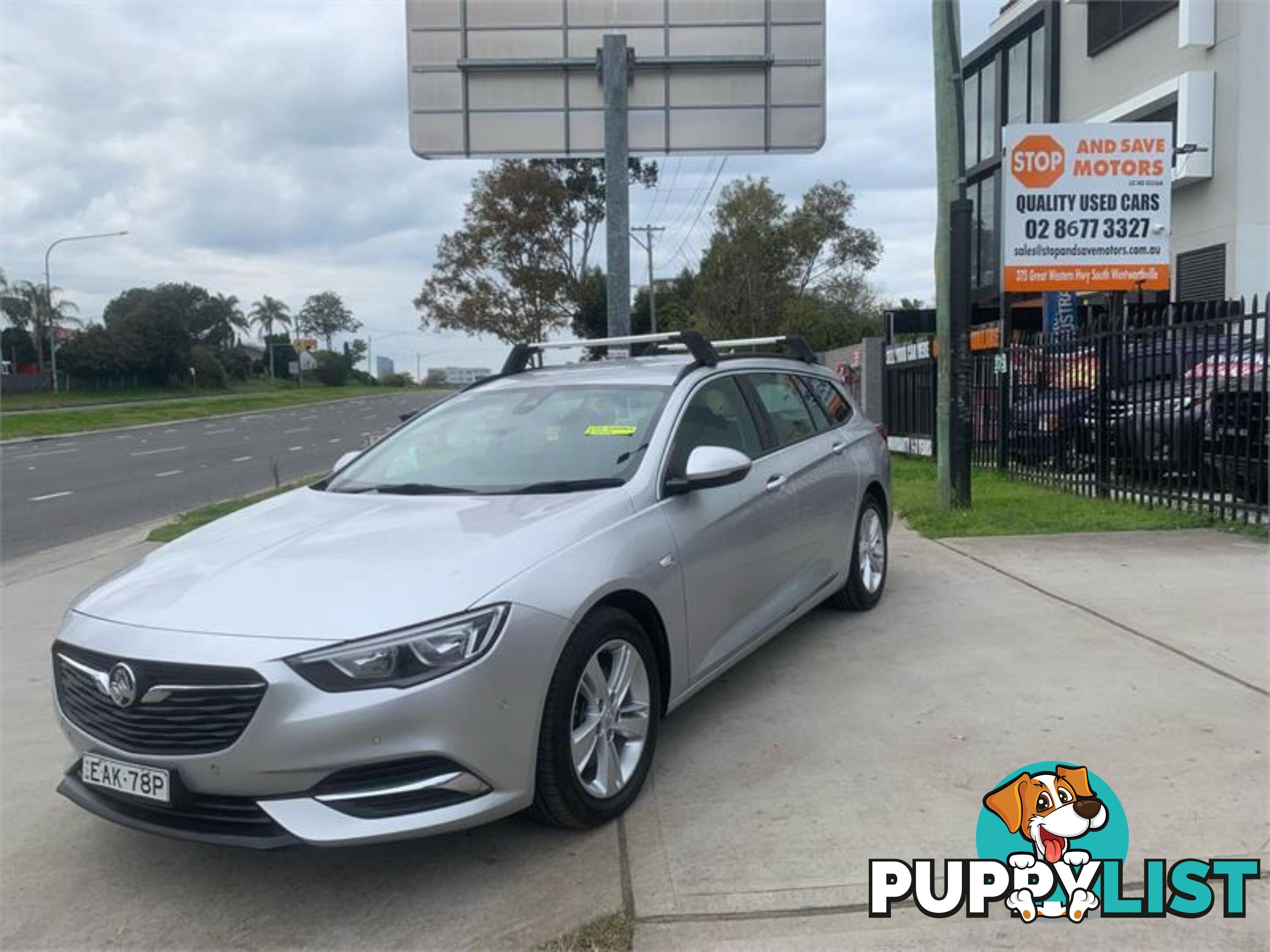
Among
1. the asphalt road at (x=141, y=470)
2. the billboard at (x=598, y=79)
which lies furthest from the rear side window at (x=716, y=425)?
the asphalt road at (x=141, y=470)

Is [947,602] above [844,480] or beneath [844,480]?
beneath

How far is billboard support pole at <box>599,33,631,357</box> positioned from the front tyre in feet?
22.3

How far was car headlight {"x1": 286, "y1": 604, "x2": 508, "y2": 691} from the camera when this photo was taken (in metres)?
2.92

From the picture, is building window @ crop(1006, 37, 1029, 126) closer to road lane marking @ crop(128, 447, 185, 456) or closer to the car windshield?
road lane marking @ crop(128, 447, 185, 456)

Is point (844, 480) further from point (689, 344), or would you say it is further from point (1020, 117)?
point (1020, 117)

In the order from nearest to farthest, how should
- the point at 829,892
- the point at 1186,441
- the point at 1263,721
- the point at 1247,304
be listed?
the point at 829,892, the point at 1263,721, the point at 1186,441, the point at 1247,304

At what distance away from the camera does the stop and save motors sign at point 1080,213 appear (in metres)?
12.4

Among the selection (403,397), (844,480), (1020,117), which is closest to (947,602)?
(844,480)

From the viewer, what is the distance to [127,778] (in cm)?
308

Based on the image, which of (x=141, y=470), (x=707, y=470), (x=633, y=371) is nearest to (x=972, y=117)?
(x=141, y=470)

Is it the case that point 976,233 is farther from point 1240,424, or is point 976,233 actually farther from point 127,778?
point 127,778

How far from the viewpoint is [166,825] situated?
9.96ft

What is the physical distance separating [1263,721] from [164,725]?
13.4 ft

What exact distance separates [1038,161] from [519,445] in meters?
10.1
